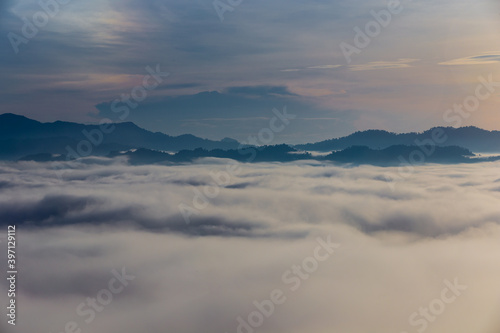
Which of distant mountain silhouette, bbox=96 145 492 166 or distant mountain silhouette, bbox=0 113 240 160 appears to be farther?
distant mountain silhouette, bbox=96 145 492 166

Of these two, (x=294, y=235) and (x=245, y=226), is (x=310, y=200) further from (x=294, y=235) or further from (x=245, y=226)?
(x=245, y=226)

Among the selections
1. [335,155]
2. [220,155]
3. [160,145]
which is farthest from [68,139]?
[335,155]

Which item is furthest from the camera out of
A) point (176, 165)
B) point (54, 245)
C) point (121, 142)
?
Result: point (176, 165)

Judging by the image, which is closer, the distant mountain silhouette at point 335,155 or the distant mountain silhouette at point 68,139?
the distant mountain silhouette at point 68,139

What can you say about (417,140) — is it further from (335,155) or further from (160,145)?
(160,145)

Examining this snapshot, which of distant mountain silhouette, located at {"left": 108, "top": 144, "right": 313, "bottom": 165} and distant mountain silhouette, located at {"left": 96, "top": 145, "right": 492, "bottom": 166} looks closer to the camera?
distant mountain silhouette, located at {"left": 108, "top": 144, "right": 313, "bottom": 165}

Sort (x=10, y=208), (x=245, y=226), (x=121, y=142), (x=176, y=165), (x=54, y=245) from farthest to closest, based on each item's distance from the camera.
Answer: (x=245, y=226) → (x=176, y=165) → (x=121, y=142) → (x=54, y=245) → (x=10, y=208)

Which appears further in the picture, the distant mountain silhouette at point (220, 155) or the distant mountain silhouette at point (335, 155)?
the distant mountain silhouette at point (335, 155)

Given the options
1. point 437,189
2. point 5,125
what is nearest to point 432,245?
point 437,189
